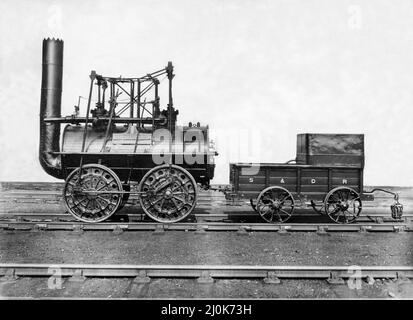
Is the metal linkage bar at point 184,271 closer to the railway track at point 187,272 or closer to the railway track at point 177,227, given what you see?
the railway track at point 187,272

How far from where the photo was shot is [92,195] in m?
8.73

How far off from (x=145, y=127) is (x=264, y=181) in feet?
11.6

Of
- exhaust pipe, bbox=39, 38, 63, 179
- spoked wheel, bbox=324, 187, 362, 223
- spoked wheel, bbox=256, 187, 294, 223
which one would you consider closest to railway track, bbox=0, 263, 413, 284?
spoked wheel, bbox=256, 187, 294, 223

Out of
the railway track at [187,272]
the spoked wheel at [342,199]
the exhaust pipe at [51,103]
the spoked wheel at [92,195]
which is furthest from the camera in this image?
the exhaust pipe at [51,103]

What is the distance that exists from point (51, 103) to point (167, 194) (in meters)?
4.70

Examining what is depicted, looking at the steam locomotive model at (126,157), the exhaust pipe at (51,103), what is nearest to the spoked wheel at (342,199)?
the steam locomotive model at (126,157)

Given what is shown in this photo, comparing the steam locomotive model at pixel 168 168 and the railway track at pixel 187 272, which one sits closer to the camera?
the railway track at pixel 187 272

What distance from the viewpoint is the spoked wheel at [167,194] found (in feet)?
28.8

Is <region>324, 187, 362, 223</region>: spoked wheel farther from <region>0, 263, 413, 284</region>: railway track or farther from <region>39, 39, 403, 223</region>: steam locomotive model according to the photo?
<region>0, 263, 413, 284</region>: railway track

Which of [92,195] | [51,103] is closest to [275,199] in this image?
[92,195]

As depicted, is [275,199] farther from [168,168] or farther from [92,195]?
[92,195]

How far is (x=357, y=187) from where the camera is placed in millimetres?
9172

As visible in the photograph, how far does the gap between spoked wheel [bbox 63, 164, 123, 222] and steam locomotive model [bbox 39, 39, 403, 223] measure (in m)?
0.02
